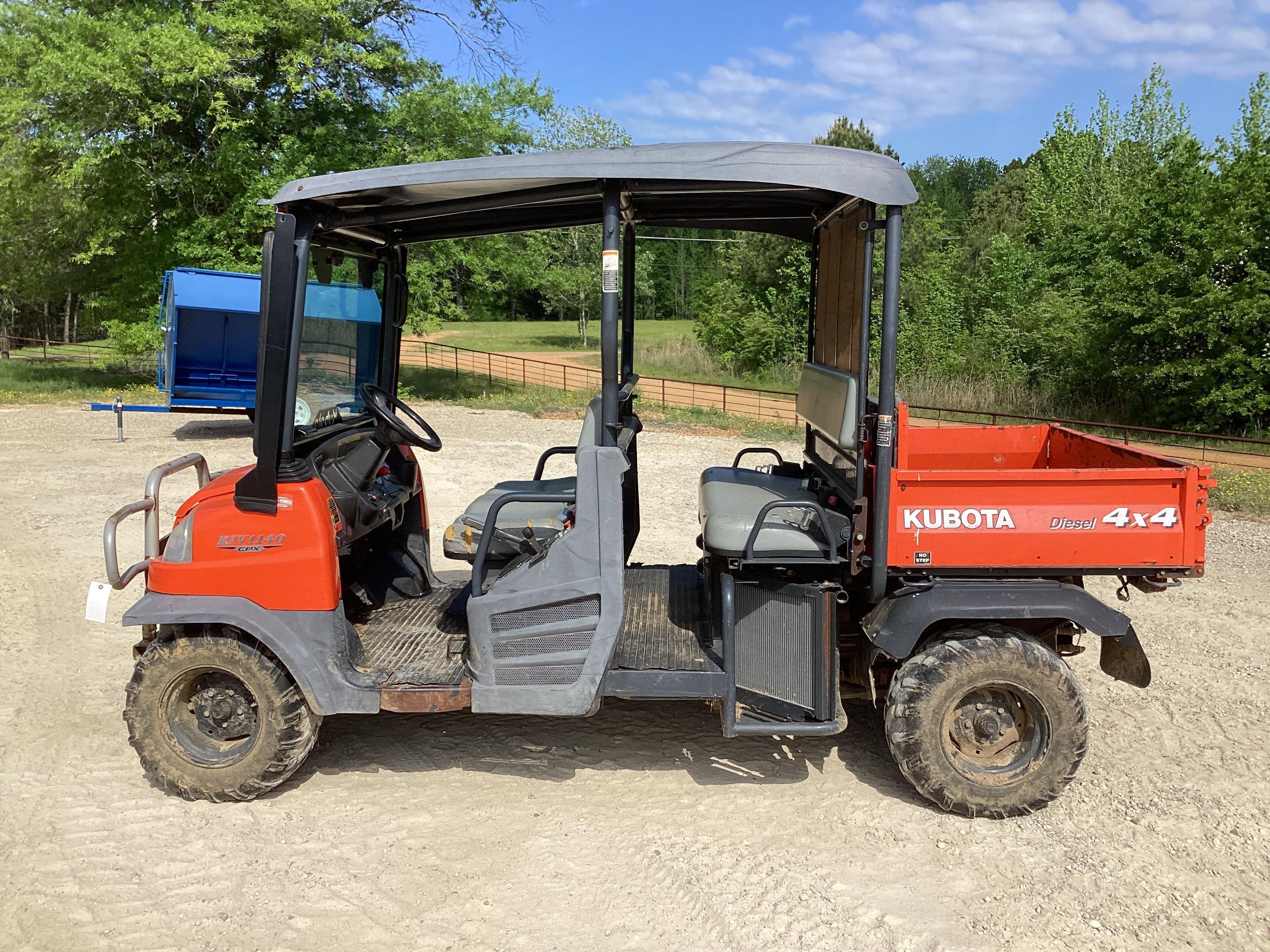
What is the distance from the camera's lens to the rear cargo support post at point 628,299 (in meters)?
4.91

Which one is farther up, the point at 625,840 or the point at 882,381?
the point at 882,381

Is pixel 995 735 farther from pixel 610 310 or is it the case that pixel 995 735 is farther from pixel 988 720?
pixel 610 310

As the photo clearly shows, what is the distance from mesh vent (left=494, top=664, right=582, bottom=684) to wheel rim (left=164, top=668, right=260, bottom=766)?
110cm

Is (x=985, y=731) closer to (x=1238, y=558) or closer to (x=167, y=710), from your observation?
(x=167, y=710)

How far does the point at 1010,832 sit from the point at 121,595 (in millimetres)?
6256

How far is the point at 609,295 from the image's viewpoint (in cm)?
390

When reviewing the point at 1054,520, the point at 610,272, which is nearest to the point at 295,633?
the point at 610,272

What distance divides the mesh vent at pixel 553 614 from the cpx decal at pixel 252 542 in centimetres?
96

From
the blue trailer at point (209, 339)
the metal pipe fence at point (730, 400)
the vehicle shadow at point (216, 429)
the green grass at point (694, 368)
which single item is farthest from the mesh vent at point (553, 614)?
the green grass at point (694, 368)

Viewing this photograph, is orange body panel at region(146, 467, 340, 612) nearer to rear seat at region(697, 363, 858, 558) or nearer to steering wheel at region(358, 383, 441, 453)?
steering wheel at region(358, 383, 441, 453)

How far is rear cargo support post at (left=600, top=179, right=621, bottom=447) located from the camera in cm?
386

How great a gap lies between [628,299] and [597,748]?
7.76 feet

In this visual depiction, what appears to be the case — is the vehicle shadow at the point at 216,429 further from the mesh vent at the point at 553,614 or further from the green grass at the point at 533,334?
the mesh vent at the point at 553,614

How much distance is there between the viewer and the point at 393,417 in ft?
15.9
